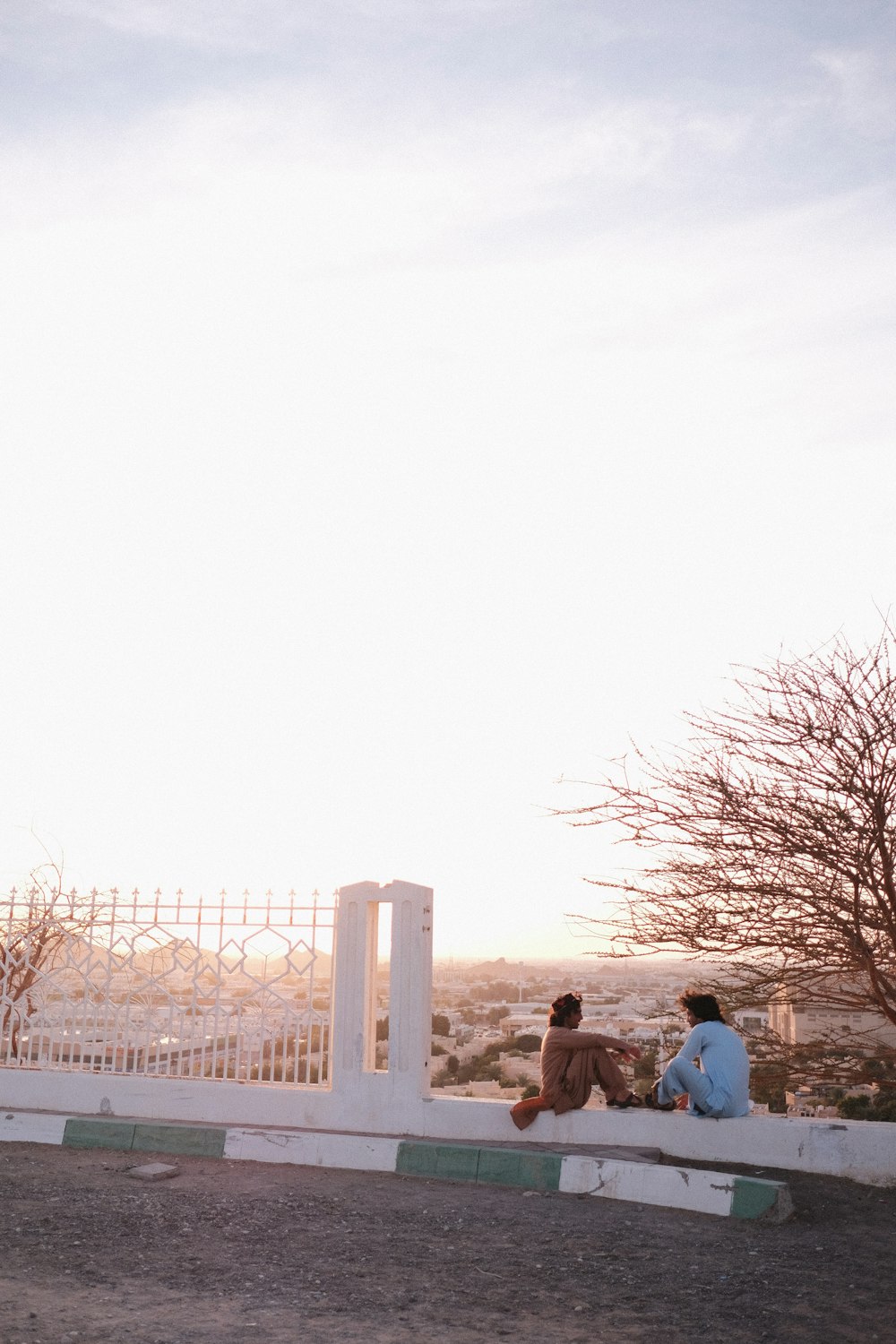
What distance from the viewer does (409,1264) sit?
5.35 metres

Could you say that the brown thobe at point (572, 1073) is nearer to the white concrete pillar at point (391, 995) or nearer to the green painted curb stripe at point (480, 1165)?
the green painted curb stripe at point (480, 1165)

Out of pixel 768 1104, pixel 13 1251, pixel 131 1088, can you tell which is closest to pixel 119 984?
pixel 131 1088

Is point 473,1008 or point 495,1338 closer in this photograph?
point 495,1338

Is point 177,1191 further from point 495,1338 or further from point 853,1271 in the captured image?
point 853,1271

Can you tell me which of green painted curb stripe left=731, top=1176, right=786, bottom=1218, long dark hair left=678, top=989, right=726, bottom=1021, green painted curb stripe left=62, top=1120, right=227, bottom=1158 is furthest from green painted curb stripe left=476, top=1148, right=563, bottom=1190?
green painted curb stripe left=62, top=1120, right=227, bottom=1158

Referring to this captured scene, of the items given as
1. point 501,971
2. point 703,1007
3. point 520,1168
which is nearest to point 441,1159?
point 520,1168

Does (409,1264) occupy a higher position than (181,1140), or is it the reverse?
(181,1140)

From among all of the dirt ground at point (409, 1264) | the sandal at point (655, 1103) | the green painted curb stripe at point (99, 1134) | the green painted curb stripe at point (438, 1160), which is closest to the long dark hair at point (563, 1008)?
the sandal at point (655, 1103)

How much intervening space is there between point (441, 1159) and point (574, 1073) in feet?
3.47

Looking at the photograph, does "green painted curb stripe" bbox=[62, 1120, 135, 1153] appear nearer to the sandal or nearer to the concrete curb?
the concrete curb

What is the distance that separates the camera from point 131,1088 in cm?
859

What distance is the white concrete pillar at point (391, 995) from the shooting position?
8.16 m

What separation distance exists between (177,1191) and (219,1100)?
1.77 m

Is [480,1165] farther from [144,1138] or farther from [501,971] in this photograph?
[501,971]
